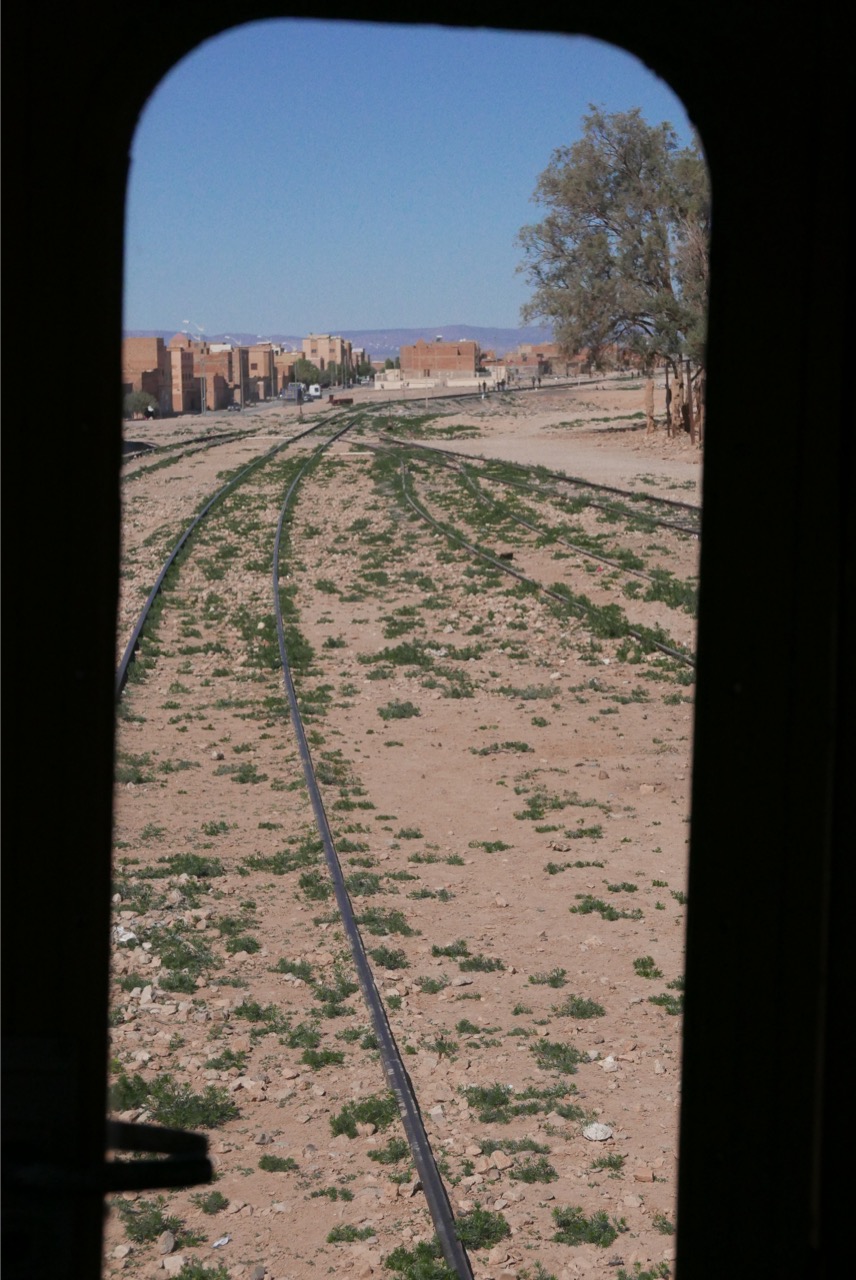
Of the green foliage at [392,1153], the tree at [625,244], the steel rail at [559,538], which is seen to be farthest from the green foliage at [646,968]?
the tree at [625,244]

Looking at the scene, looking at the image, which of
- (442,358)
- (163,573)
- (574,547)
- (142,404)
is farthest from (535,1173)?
(442,358)

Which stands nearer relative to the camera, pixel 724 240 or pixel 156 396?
pixel 724 240

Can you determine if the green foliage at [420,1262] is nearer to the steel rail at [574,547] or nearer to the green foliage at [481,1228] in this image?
the green foliage at [481,1228]

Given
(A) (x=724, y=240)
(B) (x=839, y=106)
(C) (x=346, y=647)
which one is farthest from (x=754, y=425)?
(C) (x=346, y=647)

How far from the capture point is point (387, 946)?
260 inches

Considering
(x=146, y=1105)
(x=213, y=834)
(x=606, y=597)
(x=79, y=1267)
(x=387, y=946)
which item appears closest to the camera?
(x=79, y=1267)

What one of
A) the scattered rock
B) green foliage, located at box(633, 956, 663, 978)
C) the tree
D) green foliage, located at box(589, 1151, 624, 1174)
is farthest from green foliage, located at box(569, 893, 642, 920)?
the tree

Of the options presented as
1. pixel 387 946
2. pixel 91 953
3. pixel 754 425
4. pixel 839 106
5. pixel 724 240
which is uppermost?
pixel 839 106

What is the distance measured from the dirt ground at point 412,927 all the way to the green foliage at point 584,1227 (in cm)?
2

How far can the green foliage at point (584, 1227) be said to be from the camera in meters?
4.32

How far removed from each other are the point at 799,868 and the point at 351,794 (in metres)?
7.16

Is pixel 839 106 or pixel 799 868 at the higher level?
pixel 839 106

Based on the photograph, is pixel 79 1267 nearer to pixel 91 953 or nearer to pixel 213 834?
pixel 91 953

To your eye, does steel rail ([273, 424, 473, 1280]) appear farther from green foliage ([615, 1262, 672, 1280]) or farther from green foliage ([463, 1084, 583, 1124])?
green foliage ([615, 1262, 672, 1280])
